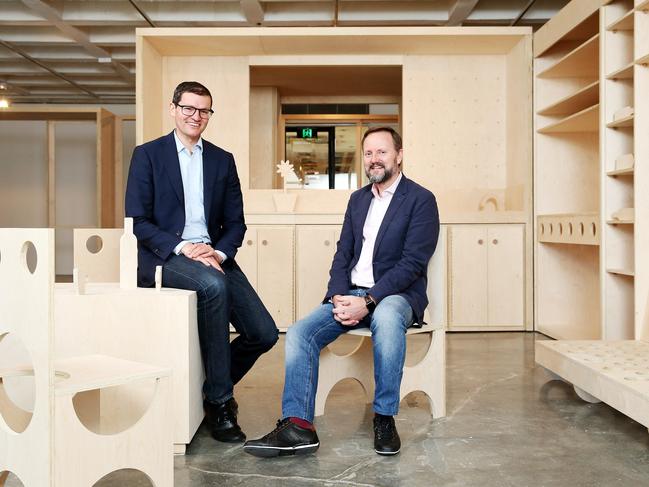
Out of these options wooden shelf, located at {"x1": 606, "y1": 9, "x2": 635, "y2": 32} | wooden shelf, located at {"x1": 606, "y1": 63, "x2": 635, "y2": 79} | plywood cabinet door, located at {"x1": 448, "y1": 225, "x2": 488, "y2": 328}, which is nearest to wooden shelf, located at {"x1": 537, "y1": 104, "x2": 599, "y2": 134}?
wooden shelf, located at {"x1": 606, "y1": 63, "x2": 635, "y2": 79}

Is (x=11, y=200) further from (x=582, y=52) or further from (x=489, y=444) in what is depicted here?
(x=489, y=444)

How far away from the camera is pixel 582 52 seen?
4.10 metres

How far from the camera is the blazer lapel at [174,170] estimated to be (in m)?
2.52

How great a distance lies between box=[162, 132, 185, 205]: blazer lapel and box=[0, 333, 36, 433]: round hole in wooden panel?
0.77m

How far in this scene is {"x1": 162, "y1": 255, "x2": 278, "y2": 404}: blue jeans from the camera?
231 cm

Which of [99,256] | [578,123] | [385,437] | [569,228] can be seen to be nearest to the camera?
[385,437]

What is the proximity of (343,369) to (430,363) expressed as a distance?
341 millimetres

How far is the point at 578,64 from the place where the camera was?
4.38m

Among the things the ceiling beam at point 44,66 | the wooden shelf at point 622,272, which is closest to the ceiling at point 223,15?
the ceiling beam at point 44,66

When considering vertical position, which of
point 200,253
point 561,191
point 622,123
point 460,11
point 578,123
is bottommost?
point 200,253

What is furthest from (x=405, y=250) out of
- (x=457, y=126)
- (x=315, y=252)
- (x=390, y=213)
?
(x=457, y=126)

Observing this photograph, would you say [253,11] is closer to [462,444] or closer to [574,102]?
[574,102]

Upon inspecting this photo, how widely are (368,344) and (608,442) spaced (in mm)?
919

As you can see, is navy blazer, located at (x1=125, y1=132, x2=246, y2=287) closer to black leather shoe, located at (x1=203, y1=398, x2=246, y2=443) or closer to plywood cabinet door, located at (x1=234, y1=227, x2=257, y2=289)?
black leather shoe, located at (x1=203, y1=398, x2=246, y2=443)
